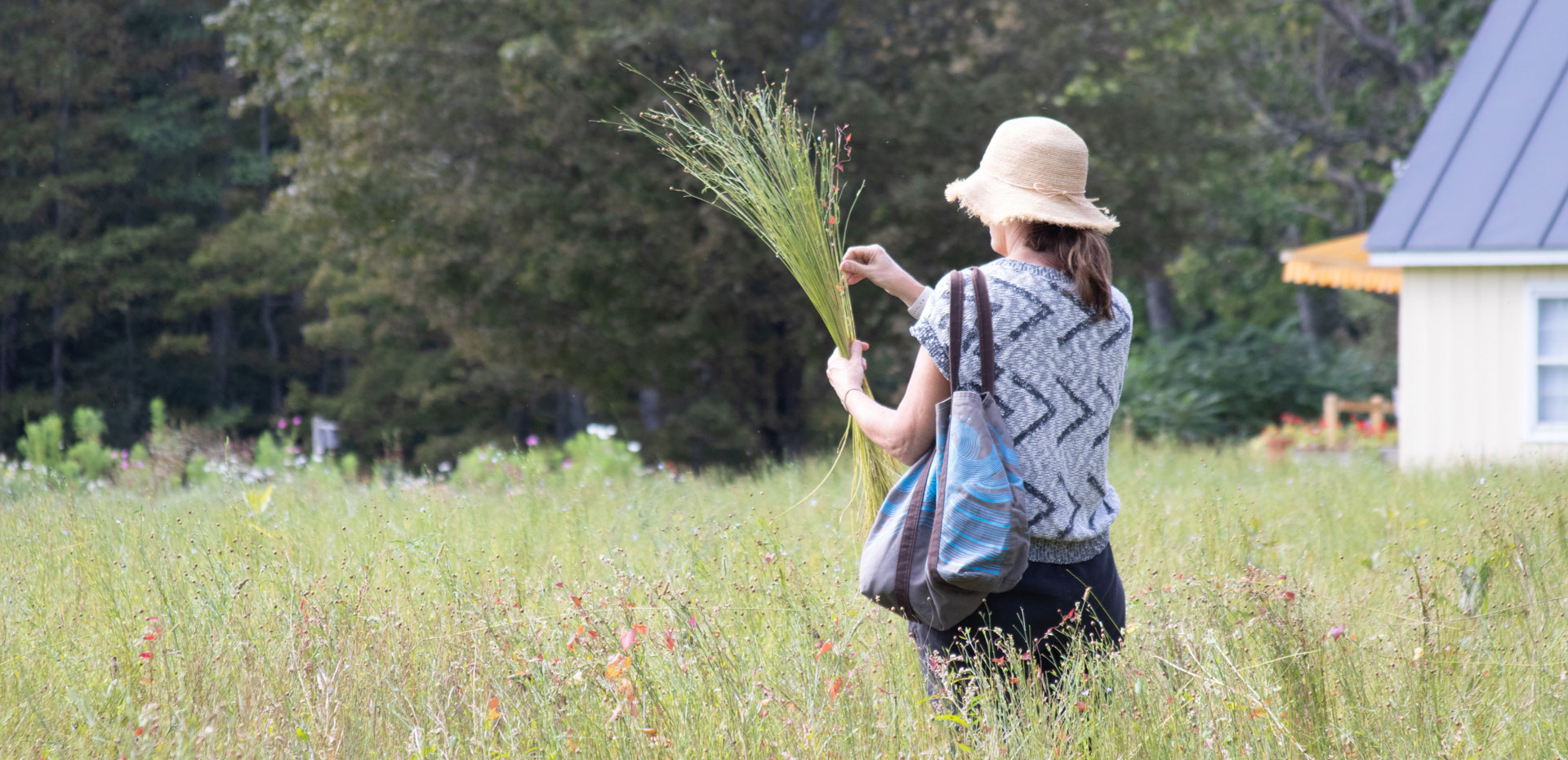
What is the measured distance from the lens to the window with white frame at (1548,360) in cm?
927

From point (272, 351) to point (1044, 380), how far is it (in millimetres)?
27514

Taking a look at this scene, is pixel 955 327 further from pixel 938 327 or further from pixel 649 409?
pixel 649 409

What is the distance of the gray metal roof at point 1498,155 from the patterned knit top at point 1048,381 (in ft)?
27.6

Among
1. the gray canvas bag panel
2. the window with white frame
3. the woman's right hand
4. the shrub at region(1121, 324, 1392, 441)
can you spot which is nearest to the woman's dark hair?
the gray canvas bag panel

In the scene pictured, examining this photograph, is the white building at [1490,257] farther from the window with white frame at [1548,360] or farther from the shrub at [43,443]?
the shrub at [43,443]

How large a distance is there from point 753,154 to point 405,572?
6.19ft

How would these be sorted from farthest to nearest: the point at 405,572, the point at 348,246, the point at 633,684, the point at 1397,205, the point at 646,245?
the point at 348,246
the point at 646,245
the point at 1397,205
the point at 405,572
the point at 633,684

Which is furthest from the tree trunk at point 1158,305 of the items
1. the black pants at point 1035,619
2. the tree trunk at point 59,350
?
the tree trunk at point 59,350

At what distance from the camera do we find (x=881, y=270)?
104 inches

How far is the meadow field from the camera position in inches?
98.4

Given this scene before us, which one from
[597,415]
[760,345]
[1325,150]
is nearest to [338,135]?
[760,345]

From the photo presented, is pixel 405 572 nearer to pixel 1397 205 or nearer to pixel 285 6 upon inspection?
pixel 1397 205

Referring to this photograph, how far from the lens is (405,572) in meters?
3.95

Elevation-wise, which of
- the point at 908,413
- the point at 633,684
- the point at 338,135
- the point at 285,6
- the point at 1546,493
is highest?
the point at 285,6
